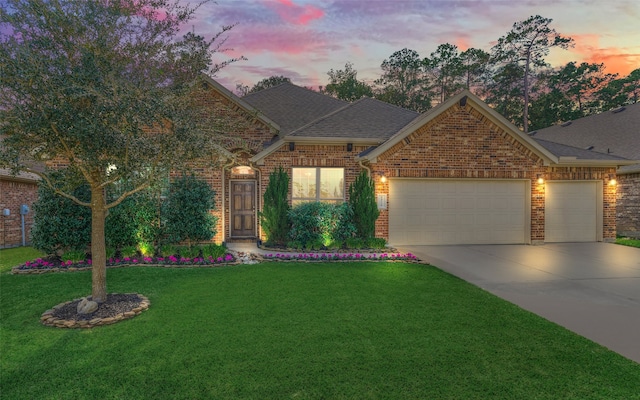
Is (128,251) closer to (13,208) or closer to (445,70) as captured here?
(13,208)

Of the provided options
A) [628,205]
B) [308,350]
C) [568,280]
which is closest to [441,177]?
[568,280]

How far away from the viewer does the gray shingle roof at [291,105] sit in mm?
14421

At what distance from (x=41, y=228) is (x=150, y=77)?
5.77 meters

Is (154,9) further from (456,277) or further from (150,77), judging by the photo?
(456,277)

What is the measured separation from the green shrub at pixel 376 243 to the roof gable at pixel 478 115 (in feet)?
8.43

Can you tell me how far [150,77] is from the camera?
5.45m

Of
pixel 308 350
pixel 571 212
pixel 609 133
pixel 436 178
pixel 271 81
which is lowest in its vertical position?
pixel 308 350

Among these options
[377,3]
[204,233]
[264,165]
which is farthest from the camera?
[377,3]

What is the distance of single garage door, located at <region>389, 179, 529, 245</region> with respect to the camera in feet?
38.2

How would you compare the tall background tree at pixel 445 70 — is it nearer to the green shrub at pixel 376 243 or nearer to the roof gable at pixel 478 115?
the roof gable at pixel 478 115

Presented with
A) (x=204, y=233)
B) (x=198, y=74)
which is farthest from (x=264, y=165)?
(x=198, y=74)

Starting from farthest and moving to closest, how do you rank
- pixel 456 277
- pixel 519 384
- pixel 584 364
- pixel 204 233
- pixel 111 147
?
1. pixel 204 233
2. pixel 456 277
3. pixel 111 147
4. pixel 584 364
5. pixel 519 384

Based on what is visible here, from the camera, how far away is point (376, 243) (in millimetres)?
10461

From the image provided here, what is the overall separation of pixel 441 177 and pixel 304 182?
4.59 metres
